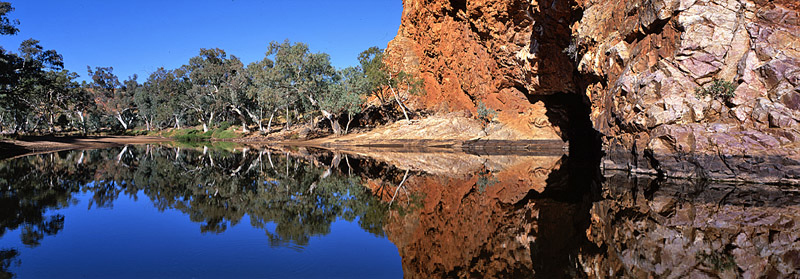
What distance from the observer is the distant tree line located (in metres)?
50.8

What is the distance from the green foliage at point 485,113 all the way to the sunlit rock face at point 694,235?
1257 inches

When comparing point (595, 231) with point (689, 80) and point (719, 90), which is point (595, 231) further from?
point (689, 80)

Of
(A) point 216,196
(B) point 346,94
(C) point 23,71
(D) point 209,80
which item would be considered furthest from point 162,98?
(A) point 216,196

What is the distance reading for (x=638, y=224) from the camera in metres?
9.55

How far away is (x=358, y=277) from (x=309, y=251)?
1.57 meters

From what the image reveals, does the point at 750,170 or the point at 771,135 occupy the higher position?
the point at 771,135

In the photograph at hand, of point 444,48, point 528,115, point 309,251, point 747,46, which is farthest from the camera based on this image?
point 444,48

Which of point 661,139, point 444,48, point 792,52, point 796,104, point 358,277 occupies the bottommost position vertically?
point 358,277

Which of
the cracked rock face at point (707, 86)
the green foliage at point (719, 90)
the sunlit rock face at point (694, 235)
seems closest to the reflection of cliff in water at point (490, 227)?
the sunlit rock face at point (694, 235)

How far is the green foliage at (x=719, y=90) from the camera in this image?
18188 millimetres

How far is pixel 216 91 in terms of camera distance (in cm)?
7462

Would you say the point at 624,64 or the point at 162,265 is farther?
the point at 624,64

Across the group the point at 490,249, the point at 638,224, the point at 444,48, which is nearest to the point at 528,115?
the point at 444,48

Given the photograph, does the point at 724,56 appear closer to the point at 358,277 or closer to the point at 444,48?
the point at 358,277
